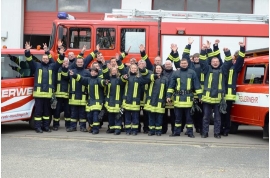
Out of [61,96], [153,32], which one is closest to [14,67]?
[61,96]

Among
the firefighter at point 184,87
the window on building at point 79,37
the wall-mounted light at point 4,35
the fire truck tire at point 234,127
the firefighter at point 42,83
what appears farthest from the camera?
the wall-mounted light at point 4,35

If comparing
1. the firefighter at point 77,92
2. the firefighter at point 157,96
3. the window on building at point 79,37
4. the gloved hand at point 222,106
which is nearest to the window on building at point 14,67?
the firefighter at point 77,92

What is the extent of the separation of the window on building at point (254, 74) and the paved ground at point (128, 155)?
1.26 m

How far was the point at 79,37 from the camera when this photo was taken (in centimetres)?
1223

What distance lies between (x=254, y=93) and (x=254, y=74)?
459 mm

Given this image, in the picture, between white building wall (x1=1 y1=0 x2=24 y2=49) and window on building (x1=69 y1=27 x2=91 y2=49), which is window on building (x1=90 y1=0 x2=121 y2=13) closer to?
white building wall (x1=1 y1=0 x2=24 y2=49)

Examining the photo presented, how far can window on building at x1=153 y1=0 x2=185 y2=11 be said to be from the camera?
18891mm

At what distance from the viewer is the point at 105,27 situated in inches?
478

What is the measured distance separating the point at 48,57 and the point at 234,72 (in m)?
4.02

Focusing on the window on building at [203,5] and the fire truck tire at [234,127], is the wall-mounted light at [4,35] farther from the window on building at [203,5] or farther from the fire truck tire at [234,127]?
the fire truck tire at [234,127]

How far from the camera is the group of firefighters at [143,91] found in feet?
30.6

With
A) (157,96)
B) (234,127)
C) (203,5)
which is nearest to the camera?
(157,96)

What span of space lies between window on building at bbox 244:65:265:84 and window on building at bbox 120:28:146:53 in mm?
3454

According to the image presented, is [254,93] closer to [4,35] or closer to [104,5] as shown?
[104,5]
